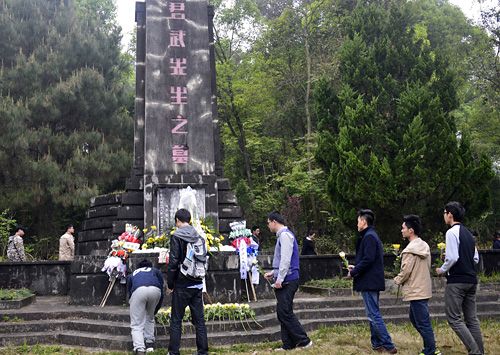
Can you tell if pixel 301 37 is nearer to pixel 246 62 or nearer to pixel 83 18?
pixel 246 62

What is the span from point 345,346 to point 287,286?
1126 millimetres

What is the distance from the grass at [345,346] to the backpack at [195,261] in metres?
1.24

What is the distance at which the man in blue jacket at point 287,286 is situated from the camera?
5.86 meters

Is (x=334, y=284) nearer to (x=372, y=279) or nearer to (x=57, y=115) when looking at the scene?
(x=372, y=279)

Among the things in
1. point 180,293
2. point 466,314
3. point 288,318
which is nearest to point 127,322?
point 180,293

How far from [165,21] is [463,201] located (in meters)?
7.99

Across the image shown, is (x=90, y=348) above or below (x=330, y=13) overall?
below

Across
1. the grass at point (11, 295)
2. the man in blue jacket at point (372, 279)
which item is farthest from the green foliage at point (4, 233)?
the man in blue jacket at point (372, 279)

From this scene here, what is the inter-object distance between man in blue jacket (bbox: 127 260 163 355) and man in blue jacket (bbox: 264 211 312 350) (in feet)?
4.44

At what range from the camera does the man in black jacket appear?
5.58 meters

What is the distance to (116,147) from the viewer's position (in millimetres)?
19078

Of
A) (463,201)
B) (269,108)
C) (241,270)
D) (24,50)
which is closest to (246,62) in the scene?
(269,108)

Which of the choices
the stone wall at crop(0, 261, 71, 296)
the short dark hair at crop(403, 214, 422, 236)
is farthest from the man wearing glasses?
the stone wall at crop(0, 261, 71, 296)

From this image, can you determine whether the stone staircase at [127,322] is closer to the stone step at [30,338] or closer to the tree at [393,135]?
the stone step at [30,338]
